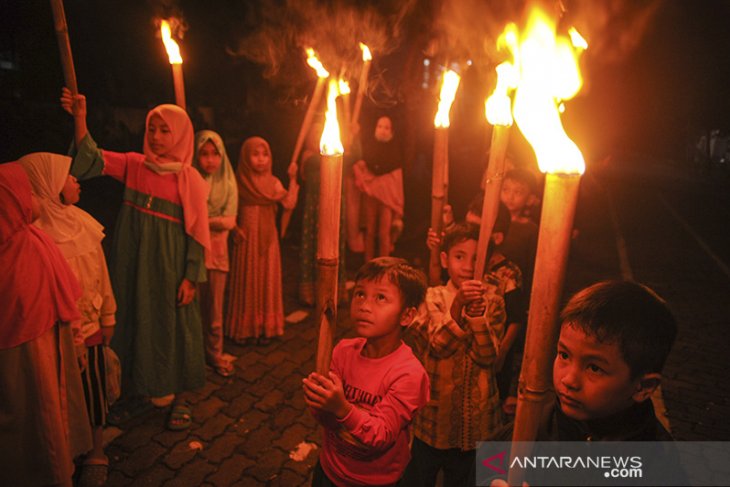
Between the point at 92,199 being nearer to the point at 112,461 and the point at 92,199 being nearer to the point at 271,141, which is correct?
the point at 271,141

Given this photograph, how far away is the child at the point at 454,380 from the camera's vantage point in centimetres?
296

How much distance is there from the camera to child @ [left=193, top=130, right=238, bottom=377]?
494cm

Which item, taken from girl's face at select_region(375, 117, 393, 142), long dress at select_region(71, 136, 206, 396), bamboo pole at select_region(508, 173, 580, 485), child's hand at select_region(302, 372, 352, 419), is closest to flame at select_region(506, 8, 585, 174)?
bamboo pole at select_region(508, 173, 580, 485)

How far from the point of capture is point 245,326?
579 centimetres

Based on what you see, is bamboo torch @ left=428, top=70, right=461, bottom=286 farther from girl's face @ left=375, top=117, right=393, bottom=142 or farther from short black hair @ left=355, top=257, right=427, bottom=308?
girl's face @ left=375, top=117, right=393, bottom=142

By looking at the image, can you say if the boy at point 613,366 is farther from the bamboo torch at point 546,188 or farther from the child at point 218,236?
the child at point 218,236

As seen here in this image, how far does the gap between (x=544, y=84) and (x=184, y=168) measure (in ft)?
11.3

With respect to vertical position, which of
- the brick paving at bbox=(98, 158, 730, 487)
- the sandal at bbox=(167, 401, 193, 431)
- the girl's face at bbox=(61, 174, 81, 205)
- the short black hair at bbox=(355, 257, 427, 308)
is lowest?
the brick paving at bbox=(98, 158, 730, 487)

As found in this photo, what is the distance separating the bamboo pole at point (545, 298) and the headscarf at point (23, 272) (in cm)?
266

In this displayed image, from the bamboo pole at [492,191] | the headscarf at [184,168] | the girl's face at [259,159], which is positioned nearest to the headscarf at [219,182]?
the girl's face at [259,159]

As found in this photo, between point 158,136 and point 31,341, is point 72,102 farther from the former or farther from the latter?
point 31,341

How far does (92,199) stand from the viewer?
35.6 feet

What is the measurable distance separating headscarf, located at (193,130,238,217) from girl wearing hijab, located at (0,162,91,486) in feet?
6.82

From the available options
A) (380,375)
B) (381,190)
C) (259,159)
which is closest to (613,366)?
(380,375)
